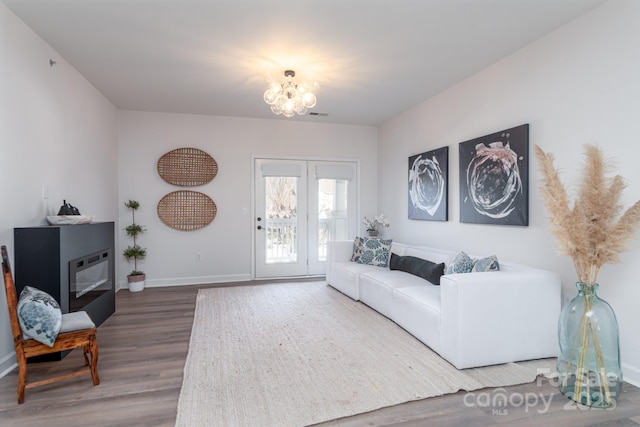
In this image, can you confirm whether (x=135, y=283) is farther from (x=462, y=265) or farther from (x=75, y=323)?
(x=462, y=265)

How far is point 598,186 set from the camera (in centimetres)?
200

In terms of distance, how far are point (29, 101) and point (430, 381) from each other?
3.62 m

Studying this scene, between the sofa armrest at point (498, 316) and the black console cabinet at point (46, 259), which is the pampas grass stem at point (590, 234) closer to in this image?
the sofa armrest at point (498, 316)

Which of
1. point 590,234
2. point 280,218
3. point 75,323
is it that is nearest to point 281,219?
point 280,218

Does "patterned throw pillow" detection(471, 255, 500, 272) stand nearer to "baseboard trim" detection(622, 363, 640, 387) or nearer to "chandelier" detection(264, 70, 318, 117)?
"baseboard trim" detection(622, 363, 640, 387)

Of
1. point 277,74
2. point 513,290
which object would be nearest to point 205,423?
point 513,290

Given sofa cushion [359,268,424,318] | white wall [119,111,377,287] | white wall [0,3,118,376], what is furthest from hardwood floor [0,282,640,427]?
white wall [119,111,377,287]

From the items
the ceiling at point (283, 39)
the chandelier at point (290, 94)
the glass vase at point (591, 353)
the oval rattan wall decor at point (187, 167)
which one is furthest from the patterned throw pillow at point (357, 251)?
the glass vase at point (591, 353)

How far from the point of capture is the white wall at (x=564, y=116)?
89.4 inches

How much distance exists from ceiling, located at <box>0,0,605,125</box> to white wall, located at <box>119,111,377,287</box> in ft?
3.03

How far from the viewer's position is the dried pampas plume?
1.96 m

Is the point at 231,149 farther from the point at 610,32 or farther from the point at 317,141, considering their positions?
the point at 610,32

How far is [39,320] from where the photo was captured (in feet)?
6.65

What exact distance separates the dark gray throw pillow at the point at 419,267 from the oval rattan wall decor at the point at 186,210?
2808mm
